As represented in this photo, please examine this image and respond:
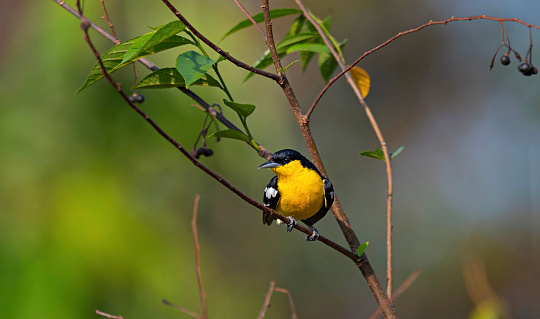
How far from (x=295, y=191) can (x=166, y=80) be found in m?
1.07

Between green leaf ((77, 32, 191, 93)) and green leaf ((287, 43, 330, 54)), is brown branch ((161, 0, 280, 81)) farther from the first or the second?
green leaf ((287, 43, 330, 54))

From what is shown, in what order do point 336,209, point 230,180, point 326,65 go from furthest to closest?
point 230,180, point 326,65, point 336,209

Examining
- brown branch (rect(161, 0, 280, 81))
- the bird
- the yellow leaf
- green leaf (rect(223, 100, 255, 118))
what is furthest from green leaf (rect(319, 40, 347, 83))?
brown branch (rect(161, 0, 280, 81))

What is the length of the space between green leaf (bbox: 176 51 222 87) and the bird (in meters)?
1.00

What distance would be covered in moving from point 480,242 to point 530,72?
23.6 feet

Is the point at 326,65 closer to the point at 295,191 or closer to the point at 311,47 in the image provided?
the point at 311,47

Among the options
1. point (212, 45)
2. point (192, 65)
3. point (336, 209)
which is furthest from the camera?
point (336, 209)

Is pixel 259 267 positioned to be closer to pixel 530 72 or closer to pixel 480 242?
pixel 480 242

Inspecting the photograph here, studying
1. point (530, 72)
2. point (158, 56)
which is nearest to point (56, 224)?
point (158, 56)

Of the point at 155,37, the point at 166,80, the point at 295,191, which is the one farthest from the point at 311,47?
the point at 295,191

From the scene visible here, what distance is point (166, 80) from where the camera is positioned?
176 centimetres

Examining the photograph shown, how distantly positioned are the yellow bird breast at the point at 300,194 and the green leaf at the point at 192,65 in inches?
44.7

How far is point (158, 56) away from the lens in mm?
4844

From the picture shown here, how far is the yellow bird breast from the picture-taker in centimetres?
259
